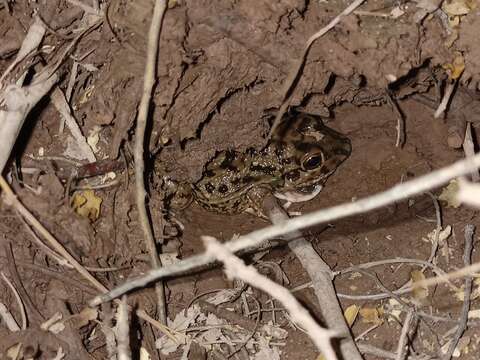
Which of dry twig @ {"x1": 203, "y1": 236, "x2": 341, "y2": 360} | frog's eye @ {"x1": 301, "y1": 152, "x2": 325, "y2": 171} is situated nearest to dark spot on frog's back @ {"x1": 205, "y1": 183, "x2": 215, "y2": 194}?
frog's eye @ {"x1": 301, "y1": 152, "x2": 325, "y2": 171}

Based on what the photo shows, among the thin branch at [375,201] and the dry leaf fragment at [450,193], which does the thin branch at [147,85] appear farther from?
the dry leaf fragment at [450,193]

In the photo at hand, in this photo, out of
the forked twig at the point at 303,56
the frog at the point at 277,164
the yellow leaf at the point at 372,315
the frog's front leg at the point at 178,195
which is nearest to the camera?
the forked twig at the point at 303,56

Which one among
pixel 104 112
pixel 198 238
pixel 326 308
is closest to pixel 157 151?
pixel 104 112

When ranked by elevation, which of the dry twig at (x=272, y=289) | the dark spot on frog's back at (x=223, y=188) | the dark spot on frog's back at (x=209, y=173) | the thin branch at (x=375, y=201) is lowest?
the dark spot on frog's back at (x=223, y=188)

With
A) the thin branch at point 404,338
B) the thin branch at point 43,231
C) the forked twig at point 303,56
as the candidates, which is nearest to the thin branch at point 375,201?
the thin branch at point 43,231

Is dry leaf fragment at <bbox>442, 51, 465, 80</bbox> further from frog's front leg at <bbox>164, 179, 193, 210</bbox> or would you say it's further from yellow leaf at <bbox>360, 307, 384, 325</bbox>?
frog's front leg at <bbox>164, 179, 193, 210</bbox>

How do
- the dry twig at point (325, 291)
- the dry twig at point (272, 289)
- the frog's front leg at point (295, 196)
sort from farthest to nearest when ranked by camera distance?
1. the frog's front leg at point (295, 196)
2. the dry twig at point (325, 291)
3. the dry twig at point (272, 289)
